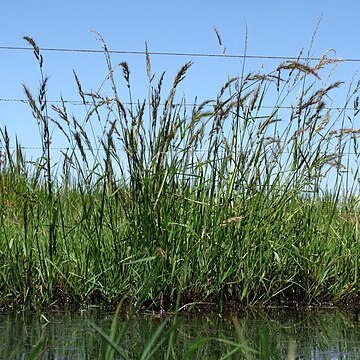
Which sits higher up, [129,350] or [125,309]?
[125,309]

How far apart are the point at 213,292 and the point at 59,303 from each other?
2.02 ft

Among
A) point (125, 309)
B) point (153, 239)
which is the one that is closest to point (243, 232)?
point (153, 239)

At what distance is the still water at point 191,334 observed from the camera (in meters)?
2.05

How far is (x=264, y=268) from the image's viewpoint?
2889 mm

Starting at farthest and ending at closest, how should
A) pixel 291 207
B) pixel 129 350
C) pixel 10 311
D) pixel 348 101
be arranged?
pixel 348 101
pixel 291 207
pixel 10 311
pixel 129 350

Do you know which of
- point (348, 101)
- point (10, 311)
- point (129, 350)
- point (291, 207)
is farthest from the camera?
point (348, 101)

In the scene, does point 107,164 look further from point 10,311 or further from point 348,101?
point 348,101

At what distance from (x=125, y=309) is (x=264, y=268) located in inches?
22.6

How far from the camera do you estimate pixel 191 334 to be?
2.33 meters

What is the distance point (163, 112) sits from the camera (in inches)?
112

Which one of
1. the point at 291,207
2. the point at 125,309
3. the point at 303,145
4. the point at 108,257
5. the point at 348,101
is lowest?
the point at 125,309

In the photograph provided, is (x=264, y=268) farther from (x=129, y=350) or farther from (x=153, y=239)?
(x=129, y=350)

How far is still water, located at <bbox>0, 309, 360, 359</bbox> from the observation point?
205 cm

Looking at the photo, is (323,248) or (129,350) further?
(323,248)
